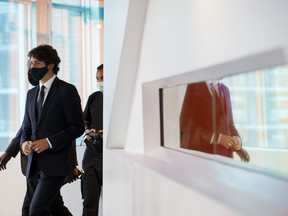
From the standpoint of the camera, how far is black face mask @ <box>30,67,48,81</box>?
259 centimetres

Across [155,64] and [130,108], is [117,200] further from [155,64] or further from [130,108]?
[155,64]

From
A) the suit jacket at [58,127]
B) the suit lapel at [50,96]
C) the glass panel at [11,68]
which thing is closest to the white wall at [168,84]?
the suit jacket at [58,127]

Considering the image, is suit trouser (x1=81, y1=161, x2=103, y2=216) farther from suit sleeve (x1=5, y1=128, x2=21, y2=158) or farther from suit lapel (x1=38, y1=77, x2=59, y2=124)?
suit lapel (x1=38, y1=77, x2=59, y2=124)

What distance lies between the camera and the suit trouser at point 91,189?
3.19 meters

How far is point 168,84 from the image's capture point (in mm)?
1757

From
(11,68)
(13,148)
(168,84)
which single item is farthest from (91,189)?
(11,68)

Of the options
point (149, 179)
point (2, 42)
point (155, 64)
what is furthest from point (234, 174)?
point (2, 42)

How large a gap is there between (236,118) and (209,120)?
257 mm

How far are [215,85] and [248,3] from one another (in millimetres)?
532

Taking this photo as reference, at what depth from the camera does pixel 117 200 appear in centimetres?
202

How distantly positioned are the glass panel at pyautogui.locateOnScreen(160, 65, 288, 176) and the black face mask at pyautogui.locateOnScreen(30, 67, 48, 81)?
1106mm

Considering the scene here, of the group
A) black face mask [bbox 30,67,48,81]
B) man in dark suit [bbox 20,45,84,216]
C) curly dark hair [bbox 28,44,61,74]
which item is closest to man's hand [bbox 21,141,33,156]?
man in dark suit [bbox 20,45,84,216]

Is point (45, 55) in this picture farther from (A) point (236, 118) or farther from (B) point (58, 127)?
(A) point (236, 118)

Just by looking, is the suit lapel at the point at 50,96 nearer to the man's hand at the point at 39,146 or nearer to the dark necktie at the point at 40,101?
the dark necktie at the point at 40,101
